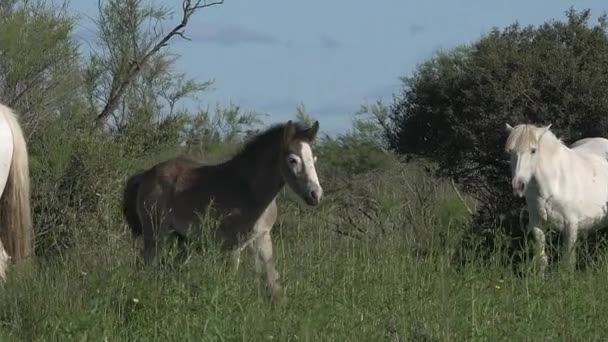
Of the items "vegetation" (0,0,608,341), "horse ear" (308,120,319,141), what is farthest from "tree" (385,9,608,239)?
"horse ear" (308,120,319,141)

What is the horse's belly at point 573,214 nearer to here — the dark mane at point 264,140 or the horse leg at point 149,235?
the dark mane at point 264,140

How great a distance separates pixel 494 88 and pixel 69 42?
492cm

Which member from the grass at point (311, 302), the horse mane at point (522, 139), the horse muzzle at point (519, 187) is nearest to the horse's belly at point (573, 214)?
the horse muzzle at point (519, 187)

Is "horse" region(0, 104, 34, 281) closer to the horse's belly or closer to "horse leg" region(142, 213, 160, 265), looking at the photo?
"horse leg" region(142, 213, 160, 265)

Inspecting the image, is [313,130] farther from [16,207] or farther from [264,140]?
[16,207]

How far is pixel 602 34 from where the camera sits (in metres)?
14.2

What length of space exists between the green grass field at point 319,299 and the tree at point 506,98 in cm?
424

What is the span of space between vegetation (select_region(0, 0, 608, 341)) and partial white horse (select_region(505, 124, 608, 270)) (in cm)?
45

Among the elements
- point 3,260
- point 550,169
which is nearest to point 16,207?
point 3,260

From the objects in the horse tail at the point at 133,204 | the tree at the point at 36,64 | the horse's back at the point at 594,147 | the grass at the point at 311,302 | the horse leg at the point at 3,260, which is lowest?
the grass at the point at 311,302

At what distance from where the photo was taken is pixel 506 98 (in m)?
13.5

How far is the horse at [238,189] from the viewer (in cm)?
1026

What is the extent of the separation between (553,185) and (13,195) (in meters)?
4.78

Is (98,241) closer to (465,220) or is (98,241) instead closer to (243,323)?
(465,220)
